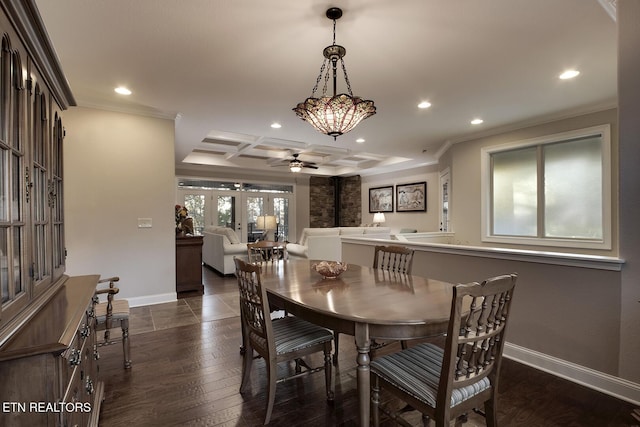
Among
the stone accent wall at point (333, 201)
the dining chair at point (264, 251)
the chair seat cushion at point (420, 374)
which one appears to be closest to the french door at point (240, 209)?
the stone accent wall at point (333, 201)

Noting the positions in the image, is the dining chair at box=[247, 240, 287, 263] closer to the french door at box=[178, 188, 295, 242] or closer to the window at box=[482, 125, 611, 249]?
the window at box=[482, 125, 611, 249]

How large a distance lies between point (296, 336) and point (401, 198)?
7.41 metres

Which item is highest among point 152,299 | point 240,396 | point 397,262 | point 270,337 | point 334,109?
point 334,109

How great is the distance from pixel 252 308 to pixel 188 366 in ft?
3.56

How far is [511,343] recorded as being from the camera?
2.68 meters

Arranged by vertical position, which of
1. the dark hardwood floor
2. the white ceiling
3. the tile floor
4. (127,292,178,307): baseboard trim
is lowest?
the dark hardwood floor

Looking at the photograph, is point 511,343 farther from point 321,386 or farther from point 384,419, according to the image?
point 321,386

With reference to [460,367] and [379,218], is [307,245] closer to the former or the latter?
[379,218]

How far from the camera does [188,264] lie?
4699mm

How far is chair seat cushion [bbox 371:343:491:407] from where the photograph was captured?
1.38m

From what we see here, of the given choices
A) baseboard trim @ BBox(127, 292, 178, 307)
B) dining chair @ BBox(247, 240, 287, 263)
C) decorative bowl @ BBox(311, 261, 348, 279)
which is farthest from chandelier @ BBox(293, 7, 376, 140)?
baseboard trim @ BBox(127, 292, 178, 307)

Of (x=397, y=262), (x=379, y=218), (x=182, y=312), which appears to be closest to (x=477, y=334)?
(x=397, y=262)

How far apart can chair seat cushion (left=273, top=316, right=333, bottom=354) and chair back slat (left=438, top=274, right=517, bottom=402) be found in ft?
2.83

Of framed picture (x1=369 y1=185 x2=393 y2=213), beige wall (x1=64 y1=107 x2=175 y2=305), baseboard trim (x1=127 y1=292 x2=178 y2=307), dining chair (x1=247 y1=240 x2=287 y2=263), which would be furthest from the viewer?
framed picture (x1=369 y1=185 x2=393 y2=213)
